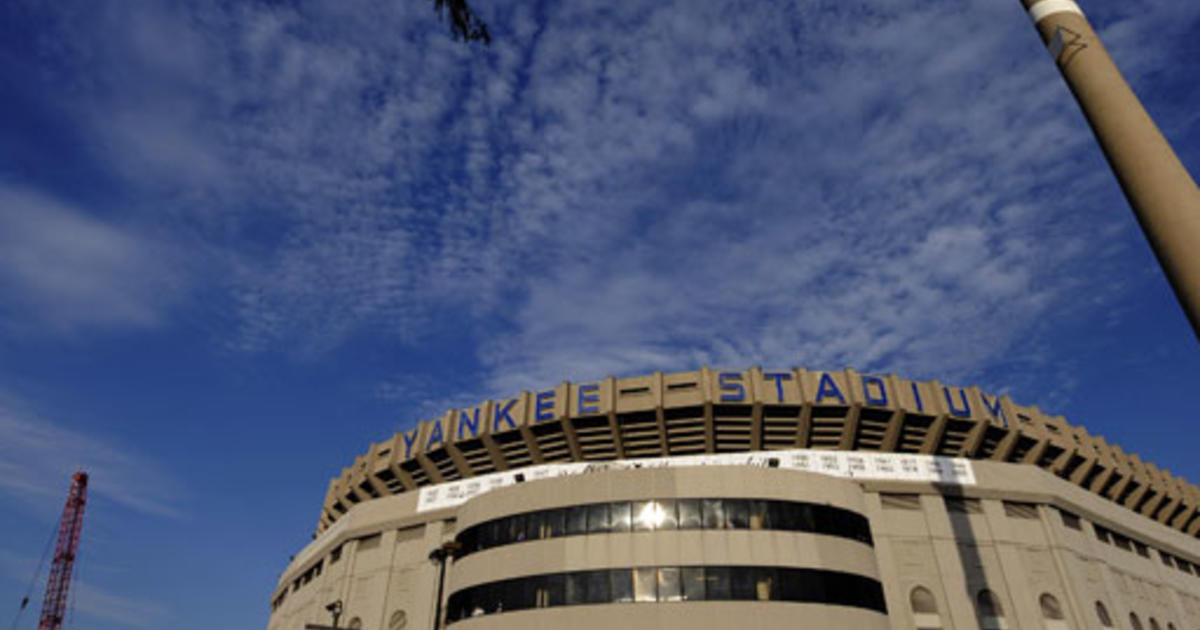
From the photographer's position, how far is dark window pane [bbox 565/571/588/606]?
3997 centimetres

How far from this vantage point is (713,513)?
136ft

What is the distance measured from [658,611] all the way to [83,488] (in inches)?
5540

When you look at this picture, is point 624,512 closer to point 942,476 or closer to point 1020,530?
→ point 942,476

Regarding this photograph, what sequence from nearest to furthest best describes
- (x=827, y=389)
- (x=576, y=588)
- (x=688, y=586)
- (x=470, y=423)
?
(x=688, y=586) < (x=576, y=588) < (x=827, y=389) < (x=470, y=423)

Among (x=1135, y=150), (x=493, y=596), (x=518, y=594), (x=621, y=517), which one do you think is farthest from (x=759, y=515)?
(x=1135, y=150)

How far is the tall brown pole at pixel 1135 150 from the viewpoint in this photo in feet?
48.0

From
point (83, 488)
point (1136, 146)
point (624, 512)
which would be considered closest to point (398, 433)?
point (624, 512)

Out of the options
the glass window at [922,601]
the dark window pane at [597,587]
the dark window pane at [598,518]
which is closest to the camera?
the dark window pane at [597,587]

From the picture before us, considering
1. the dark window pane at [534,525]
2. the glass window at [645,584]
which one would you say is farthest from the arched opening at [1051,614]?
the dark window pane at [534,525]

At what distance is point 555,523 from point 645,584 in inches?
282

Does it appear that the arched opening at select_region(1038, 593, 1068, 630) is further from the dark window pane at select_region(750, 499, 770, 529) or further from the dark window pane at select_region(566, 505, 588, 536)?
the dark window pane at select_region(566, 505, 588, 536)

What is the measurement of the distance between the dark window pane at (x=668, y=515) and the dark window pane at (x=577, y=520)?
4517mm

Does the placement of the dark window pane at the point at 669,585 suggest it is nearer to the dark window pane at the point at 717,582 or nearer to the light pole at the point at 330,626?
the dark window pane at the point at 717,582

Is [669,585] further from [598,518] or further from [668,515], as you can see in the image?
[598,518]
